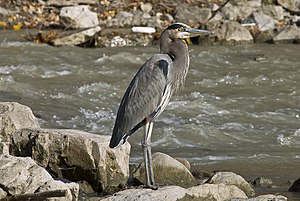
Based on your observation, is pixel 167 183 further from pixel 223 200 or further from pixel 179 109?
pixel 179 109

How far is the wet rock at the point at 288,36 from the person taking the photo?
59.0 ft

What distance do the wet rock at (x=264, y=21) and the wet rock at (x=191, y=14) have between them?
3.76 feet

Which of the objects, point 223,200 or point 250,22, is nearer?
point 223,200

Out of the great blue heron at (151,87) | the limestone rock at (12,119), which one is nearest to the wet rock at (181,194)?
the great blue heron at (151,87)

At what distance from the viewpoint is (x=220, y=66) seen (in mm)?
15617

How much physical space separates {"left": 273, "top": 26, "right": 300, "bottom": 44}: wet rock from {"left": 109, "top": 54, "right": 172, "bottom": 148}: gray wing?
11.2 m

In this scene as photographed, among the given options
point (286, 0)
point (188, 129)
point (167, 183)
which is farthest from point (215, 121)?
point (286, 0)

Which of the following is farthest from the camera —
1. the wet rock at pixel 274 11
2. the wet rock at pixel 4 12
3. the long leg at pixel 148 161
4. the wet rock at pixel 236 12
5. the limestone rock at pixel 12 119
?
the wet rock at pixel 274 11

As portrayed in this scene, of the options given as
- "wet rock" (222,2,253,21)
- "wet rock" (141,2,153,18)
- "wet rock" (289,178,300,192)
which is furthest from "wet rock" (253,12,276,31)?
"wet rock" (289,178,300,192)

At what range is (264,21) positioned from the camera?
63.6 ft

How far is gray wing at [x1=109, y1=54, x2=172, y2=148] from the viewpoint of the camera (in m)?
6.99

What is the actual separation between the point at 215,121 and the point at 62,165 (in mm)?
4744

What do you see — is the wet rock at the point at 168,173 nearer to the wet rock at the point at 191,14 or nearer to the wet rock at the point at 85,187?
the wet rock at the point at 85,187

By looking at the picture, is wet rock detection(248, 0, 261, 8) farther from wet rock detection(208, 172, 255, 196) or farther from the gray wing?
the gray wing
